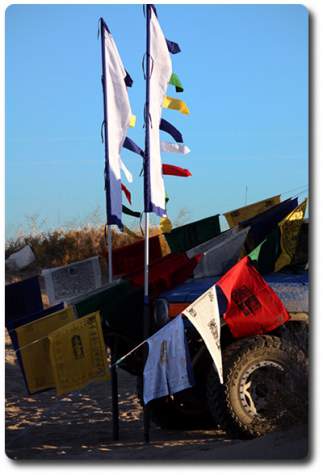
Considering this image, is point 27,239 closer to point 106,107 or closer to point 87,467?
point 106,107

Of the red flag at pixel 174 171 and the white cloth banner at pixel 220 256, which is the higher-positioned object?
the red flag at pixel 174 171

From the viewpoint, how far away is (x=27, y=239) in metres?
20.7

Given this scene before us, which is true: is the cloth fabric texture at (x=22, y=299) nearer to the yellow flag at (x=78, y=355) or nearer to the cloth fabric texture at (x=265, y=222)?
the yellow flag at (x=78, y=355)

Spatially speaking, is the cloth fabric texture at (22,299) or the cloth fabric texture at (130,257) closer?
the cloth fabric texture at (22,299)

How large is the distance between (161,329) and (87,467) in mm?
1355

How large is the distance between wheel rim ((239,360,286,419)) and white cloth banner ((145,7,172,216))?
184cm

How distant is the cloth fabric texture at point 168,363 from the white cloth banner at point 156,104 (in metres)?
1.51

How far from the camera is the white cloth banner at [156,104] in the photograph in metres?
9.66

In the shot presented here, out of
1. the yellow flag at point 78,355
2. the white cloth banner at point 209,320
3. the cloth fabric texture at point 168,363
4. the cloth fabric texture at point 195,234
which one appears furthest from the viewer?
the cloth fabric texture at point 195,234

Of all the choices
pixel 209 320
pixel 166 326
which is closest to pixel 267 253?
pixel 209 320

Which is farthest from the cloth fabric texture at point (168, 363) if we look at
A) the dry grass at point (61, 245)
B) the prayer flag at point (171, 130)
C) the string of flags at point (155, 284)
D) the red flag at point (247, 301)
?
the dry grass at point (61, 245)

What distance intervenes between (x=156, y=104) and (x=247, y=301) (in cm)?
221

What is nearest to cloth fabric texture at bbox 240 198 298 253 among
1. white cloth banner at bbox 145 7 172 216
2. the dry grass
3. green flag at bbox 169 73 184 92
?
white cloth banner at bbox 145 7 172 216

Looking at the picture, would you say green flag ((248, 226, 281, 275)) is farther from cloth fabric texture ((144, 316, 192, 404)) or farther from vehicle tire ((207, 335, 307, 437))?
cloth fabric texture ((144, 316, 192, 404))
